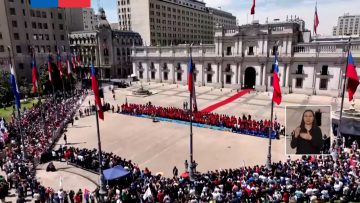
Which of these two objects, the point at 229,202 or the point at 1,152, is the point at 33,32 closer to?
the point at 1,152

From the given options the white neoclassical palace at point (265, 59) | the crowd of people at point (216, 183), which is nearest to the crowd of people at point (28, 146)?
the crowd of people at point (216, 183)

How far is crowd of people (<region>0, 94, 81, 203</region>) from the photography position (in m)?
17.2

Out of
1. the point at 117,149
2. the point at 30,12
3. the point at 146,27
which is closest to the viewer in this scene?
the point at 117,149

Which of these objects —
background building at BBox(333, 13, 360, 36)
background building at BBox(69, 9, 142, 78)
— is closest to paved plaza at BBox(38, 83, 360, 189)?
background building at BBox(69, 9, 142, 78)

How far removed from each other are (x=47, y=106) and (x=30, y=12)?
3209 cm

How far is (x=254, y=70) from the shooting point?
53875mm

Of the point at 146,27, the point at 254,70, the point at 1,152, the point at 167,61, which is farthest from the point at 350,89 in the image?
the point at 146,27

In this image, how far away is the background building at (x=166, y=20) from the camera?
86750 mm

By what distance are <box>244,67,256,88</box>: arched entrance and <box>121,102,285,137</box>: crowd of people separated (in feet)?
77.8

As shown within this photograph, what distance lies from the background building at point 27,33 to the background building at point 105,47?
1025cm

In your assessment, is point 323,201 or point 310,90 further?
point 310,90

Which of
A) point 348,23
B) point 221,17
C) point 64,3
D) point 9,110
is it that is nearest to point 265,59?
point 64,3

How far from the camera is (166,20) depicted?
309 feet

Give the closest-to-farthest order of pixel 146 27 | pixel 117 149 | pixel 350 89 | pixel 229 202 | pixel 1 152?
1. pixel 229 202
2. pixel 350 89
3. pixel 1 152
4. pixel 117 149
5. pixel 146 27
